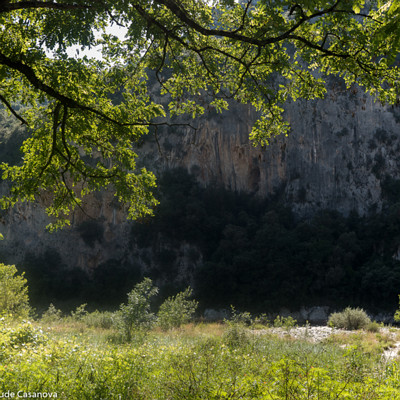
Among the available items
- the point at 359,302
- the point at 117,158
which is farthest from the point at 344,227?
the point at 117,158

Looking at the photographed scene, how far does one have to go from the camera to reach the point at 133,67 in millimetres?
5832

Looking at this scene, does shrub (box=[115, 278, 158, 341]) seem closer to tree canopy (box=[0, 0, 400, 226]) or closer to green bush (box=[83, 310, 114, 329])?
green bush (box=[83, 310, 114, 329])

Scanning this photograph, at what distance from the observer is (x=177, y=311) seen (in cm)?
1612

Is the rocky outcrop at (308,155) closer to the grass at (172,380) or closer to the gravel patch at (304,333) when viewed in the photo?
the gravel patch at (304,333)

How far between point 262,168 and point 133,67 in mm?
36404

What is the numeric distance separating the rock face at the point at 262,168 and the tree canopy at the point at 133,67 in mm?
30725

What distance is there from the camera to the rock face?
1465 inches

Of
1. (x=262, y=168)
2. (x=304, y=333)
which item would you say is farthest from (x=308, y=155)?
(x=304, y=333)

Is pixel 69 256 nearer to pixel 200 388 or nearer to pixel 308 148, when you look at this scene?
pixel 308 148

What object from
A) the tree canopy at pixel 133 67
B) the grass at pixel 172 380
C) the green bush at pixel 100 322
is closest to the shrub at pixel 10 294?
the green bush at pixel 100 322

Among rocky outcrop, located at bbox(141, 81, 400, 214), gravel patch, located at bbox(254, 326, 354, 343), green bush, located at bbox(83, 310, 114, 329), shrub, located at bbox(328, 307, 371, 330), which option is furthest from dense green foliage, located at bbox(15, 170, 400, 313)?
gravel patch, located at bbox(254, 326, 354, 343)

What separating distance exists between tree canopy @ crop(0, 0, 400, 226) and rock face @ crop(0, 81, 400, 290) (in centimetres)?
3072

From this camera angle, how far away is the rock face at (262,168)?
3722 centimetres

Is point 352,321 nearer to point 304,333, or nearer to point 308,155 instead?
point 304,333
